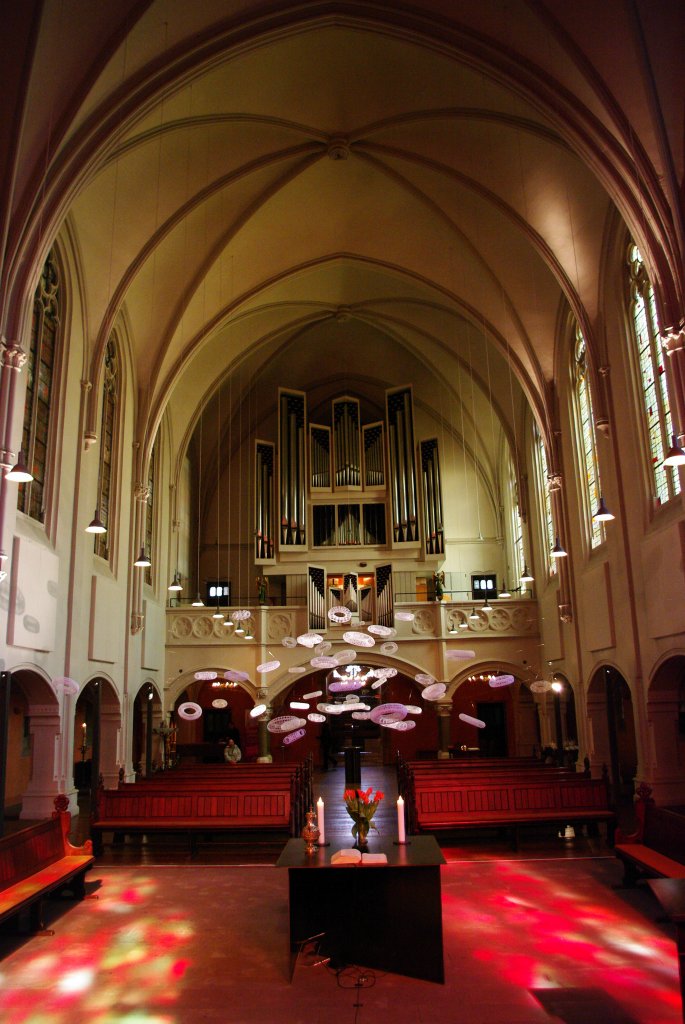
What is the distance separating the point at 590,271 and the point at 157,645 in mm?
14763

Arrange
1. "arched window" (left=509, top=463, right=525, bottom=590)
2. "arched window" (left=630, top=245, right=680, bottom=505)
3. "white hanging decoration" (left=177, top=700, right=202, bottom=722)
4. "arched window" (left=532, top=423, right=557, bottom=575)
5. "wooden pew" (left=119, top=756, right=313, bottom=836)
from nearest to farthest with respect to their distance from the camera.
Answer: "arched window" (left=630, top=245, right=680, bottom=505) → "wooden pew" (left=119, top=756, right=313, bottom=836) → "white hanging decoration" (left=177, top=700, right=202, bottom=722) → "arched window" (left=532, top=423, right=557, bottom=575) → "arched window" (left=509, top=463, right=525, bottom=590)

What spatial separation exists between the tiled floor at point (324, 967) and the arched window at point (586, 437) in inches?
333

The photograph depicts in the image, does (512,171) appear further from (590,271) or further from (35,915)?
(35,915)

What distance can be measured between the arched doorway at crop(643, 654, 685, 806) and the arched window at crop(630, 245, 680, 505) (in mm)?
3232

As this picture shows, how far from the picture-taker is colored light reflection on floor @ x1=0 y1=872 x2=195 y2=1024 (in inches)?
249

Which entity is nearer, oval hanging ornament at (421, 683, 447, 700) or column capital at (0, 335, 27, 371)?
column capital at (0, 335, 27, 371)

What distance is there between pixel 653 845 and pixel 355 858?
462 centimetres

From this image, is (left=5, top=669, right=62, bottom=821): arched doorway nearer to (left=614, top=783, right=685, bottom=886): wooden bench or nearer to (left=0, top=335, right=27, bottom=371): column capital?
(left=0, top=335, right=27, bottom=371): column capital

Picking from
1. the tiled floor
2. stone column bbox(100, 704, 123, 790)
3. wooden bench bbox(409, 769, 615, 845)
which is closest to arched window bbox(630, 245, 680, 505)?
wooden bench bbox(409, 769, 615, 845)

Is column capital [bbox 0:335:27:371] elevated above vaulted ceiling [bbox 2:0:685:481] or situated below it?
below

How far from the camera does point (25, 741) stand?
63.9 ft

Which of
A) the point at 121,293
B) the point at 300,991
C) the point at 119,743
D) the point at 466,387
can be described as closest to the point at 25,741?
the point at 119,743

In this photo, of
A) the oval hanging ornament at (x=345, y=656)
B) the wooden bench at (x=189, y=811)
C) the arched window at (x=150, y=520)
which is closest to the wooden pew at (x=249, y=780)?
the wooden bench at (x=189, y=811)

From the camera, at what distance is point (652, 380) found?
547 inches
